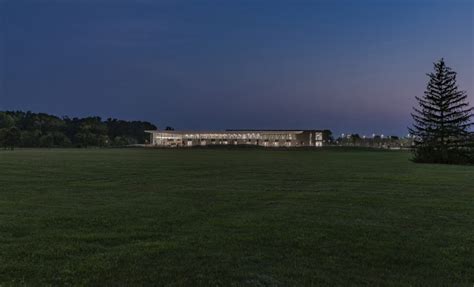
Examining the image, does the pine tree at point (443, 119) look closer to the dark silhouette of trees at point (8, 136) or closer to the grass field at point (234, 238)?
the grass field at point (234, 238)

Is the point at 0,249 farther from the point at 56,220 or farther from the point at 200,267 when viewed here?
the point at 200,267

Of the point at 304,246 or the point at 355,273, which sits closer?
the point at 355,273

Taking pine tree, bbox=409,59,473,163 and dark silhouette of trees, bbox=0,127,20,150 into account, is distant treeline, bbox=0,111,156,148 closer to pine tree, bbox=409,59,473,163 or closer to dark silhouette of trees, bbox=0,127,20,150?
dark silhouette of trees, bbox=0,127,20,150

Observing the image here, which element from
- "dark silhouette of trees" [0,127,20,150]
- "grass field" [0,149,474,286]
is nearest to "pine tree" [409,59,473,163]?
"grass field" [0,149,474,286]

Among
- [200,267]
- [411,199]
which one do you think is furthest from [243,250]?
[411,199]

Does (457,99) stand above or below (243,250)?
above

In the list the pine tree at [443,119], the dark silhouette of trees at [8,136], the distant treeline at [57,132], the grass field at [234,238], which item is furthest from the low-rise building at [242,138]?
the grass field at [234,238]

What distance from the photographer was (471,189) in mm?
18781

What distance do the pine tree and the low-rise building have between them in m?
93.2

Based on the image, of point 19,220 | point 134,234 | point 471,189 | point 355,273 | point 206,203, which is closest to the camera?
point 355,273

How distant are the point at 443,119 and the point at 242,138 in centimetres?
10418

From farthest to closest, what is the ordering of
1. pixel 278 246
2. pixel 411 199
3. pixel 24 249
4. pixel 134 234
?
pixel 411 199 < pixel 134 234 < pixel 278 246 < pixel 24 249

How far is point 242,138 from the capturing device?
5846 inches

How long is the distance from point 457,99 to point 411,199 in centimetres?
3521
